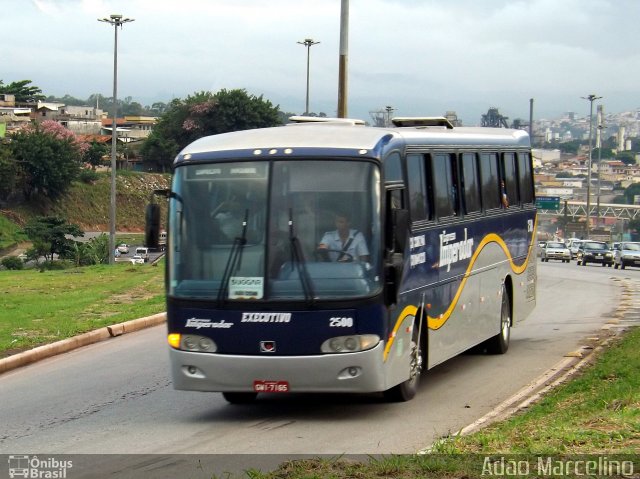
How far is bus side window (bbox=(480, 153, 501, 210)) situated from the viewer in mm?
15656

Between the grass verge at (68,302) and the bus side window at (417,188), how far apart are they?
6714 mm

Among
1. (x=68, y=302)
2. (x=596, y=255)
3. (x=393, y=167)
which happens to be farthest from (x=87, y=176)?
(x=393, y=167)

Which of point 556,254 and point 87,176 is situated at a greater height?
point 87,176

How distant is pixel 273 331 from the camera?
10.9 meters

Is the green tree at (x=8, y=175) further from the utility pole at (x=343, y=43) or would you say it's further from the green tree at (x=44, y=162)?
the utility pole at (x=343, y=43)

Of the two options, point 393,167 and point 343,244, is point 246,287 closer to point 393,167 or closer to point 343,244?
point 343,244

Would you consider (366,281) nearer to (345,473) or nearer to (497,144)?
(345,473)

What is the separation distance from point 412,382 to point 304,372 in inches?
75.6

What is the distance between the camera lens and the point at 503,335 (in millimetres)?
16641

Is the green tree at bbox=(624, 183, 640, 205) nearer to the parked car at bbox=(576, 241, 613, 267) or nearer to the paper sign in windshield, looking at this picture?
the parked car at bbox=(576, 241, 613, 267)

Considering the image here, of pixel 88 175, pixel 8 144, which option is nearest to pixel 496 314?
pixel 8 144

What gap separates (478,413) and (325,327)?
6.83ft

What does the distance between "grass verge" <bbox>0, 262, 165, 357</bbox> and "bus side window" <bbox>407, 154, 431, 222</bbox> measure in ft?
22.0

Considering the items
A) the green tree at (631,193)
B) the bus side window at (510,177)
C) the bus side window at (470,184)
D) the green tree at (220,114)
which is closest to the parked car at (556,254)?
the green tree at (220,114)
